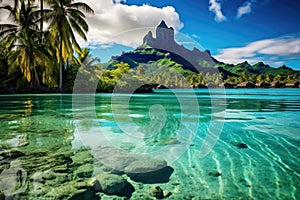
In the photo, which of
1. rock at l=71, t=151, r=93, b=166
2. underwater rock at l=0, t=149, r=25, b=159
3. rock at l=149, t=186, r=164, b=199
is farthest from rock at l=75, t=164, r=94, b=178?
underwater rock at l=0, t=149, r=25, b=159

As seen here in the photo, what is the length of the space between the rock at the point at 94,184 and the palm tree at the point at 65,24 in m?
17.7

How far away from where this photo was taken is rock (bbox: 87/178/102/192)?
7.25 ft

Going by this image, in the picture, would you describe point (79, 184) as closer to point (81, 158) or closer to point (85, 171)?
point (85, 171)

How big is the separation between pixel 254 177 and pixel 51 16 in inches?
798

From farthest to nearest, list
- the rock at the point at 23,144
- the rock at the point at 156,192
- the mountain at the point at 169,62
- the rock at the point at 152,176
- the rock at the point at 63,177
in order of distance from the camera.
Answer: the mountain at the point at 169,62, the rock at the point at 23,144, the rock at the point at 152,176, the rock at the point at 63,177, the rock at the point at 156,192

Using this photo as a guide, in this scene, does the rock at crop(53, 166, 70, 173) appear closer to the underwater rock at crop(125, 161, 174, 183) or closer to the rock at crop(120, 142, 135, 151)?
the underwater rock at crop(125, 161, 174, 183)

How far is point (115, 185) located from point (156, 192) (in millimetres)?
441

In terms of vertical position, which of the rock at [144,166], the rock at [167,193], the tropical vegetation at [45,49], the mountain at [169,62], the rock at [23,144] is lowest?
the rock at [167,193]

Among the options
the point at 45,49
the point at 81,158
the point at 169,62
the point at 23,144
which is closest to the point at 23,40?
the point at 45,49

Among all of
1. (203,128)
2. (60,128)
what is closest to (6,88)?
(60,128)

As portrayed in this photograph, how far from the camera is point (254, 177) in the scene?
261 cm

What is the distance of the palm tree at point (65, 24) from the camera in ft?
58.7

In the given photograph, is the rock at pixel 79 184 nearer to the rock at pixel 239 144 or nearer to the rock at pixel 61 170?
the rock at pixel 61 170

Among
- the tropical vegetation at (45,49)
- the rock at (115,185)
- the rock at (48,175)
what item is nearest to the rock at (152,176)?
the rock at (115,185)
